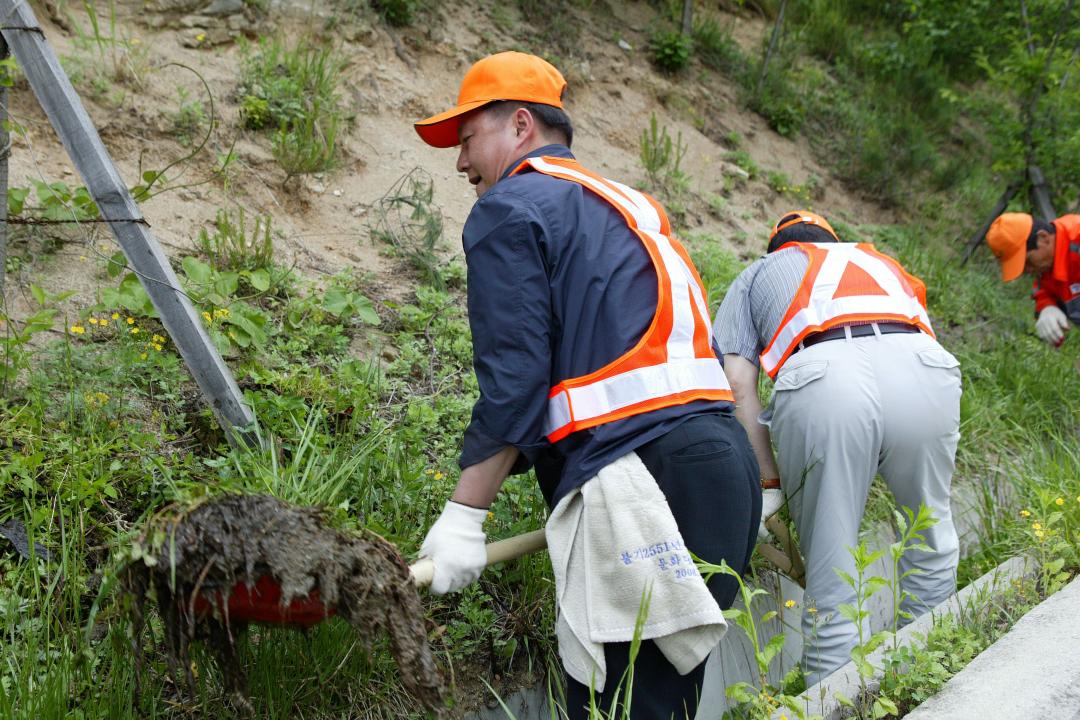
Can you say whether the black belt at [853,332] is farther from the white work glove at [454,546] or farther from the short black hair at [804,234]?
the white work glove at [454,546]

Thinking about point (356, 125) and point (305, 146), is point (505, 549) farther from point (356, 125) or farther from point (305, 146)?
point (356, 125)

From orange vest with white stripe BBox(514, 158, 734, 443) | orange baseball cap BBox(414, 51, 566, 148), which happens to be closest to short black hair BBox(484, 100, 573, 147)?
orange baseball cap BBox(414, 51, 566, 148)

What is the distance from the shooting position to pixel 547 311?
2.13 meters

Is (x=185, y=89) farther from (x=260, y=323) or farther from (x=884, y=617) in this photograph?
(x=884, y=617)

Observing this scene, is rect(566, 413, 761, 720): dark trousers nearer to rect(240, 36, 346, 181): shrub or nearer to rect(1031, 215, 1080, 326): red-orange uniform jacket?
rect(240, 36, 346, 181): shrub

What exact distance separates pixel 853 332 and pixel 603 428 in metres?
1.39

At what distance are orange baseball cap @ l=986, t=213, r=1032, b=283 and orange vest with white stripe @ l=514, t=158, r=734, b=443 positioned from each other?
4.07 m

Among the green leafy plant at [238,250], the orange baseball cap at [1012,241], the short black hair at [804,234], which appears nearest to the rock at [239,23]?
the green leafy plant at [238,250]

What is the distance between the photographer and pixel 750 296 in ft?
11.1

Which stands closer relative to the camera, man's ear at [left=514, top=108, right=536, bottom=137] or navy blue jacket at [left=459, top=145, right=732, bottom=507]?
navy blue jacket at [left=459, top=145, right=732, bottom=507]

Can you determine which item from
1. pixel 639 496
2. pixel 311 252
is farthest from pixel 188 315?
pixel 311 252

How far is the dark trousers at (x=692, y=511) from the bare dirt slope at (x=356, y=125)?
2.50 meters

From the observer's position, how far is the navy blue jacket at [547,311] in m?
2.10

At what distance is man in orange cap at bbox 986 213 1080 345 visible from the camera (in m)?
5.47
